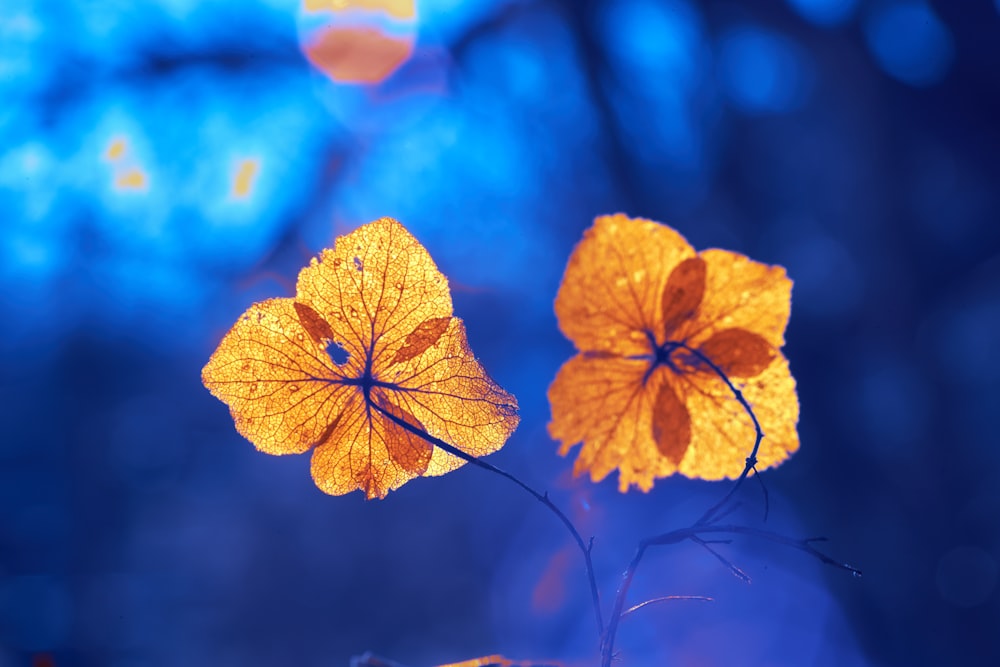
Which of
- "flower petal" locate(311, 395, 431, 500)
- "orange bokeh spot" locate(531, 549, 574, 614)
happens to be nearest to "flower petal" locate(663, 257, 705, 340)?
"flower petal" locate(311, 395, 431, 500)

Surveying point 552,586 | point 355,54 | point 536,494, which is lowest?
point 536,494

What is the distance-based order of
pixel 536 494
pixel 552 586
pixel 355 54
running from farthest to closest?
pixel 355 54
pixel 552 586
pixel 536 494

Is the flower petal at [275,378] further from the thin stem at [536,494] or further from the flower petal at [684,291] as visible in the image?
the flower petal at [684,291]

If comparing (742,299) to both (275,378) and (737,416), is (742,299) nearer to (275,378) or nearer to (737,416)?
(737,416)

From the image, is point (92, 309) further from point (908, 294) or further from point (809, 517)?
point (908, 294)

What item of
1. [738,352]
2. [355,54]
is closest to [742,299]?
[738,352]

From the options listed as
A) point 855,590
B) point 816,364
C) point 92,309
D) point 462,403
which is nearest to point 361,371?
point 462,403

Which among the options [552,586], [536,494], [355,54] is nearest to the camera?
[536,494]

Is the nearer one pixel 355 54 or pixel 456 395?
pixel 456 395

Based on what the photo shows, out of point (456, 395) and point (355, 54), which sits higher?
point (355, 54)
